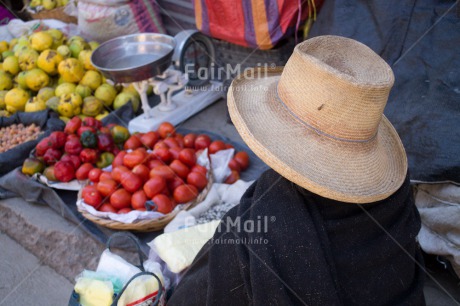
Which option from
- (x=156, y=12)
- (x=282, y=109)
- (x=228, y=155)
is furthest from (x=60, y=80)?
(x=282, y=109)

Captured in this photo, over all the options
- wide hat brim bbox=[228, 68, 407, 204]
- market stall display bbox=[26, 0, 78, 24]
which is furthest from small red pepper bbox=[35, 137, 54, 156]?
market stall display bbox=[26, 0, 78, 24]

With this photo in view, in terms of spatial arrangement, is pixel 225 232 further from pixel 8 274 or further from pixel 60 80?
pixel 60 80

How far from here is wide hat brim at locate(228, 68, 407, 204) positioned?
1184 mm

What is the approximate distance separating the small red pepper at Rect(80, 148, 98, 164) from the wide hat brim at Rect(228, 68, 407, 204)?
5.91ft

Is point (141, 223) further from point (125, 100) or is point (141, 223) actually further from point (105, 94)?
point (105, 94)

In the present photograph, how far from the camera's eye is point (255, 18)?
3.04 metres

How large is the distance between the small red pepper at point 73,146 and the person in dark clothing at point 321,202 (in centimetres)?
190

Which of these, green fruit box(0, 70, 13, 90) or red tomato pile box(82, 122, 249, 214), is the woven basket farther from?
green fruit box(0, 70, 13, 90)

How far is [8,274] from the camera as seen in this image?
2680 mm

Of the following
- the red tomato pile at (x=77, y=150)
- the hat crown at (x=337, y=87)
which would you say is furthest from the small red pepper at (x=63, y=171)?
the hat crown at (x=337, y=87)

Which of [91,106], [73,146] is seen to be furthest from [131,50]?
[73,146]

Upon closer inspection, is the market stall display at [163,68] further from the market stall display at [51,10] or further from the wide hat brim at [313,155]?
the market stall display at [51,10]

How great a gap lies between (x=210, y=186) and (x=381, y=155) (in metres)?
1.48

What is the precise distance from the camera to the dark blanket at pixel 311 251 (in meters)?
1.18
